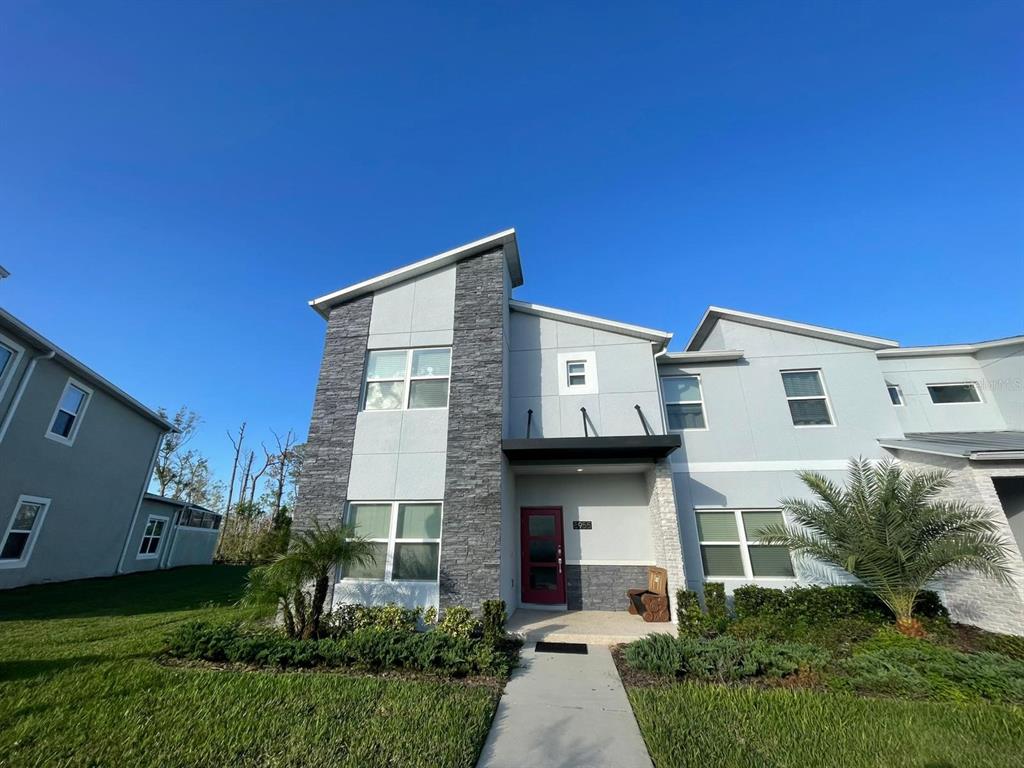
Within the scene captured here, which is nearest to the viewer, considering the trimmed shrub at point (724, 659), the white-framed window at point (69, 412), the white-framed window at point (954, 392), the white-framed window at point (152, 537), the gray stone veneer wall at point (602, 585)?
the trimmed shrub at point (724, 659)

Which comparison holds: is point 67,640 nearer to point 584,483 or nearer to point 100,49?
point 584,483

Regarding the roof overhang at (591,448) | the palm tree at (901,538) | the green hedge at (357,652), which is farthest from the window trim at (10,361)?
the palm tree at (901,538)

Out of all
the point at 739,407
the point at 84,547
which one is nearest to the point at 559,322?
the point at 739,407

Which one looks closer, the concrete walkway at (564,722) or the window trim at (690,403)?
the concrete walkway at (564,722)

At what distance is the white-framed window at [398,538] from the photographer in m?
8.11

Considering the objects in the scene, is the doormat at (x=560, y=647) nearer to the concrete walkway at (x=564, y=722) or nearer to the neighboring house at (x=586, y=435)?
the concrete walkway at (x=564, y=722)

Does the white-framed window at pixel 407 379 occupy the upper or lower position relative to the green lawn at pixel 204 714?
upper

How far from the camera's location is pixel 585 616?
8.84m

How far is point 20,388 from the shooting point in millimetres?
11031

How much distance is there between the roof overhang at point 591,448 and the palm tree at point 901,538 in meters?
3.11

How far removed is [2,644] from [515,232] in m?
12.2

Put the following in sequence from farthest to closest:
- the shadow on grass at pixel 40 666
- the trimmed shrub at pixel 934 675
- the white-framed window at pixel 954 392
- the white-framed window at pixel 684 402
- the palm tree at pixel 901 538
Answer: the white-framed window at pixel 954 392, the white-framed window at pixel 684 402, the palm tree at pixel 901 538, the shadow on grass at pixel 40 666, the trimmed shrub at pixel 934 675

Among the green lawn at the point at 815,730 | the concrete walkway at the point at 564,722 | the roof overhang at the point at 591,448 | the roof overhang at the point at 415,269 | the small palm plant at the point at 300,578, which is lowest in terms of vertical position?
the concrete walkway at the point at 564,722

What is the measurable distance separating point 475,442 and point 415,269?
501 centimetres
